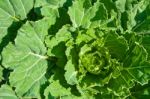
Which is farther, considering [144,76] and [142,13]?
[142,13]

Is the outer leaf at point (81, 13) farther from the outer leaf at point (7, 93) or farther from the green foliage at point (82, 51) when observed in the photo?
the outer leaf at point (7, 93)

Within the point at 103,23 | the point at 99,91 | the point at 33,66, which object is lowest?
the point at 99,91

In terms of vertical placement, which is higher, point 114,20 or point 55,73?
point 114,20

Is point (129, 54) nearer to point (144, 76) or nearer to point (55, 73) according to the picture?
point (144, 76)

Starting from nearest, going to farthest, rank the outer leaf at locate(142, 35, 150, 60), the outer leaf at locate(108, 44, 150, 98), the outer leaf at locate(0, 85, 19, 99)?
the outer leaf at locate(108, 44, 150, 98), the outer leaf at locate(142, 35, 150, 60), the outer leaf at locate(0, 85, 19, 99)

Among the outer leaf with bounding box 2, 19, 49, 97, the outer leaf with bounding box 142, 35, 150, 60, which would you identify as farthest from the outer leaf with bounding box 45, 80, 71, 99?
the outer leaf with bounding box 142, 35, 150, 60

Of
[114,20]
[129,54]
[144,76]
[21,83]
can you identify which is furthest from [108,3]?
[21,83]

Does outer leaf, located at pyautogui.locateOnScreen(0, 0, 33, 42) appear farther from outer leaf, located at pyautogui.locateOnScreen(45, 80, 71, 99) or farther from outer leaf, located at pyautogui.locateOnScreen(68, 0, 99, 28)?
outer leaf, located at pyautogui.locateOnScreen(45, 80, 71, 99)

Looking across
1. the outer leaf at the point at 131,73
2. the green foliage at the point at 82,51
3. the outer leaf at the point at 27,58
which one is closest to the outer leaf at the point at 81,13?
the green foliage at the point at 82,51
